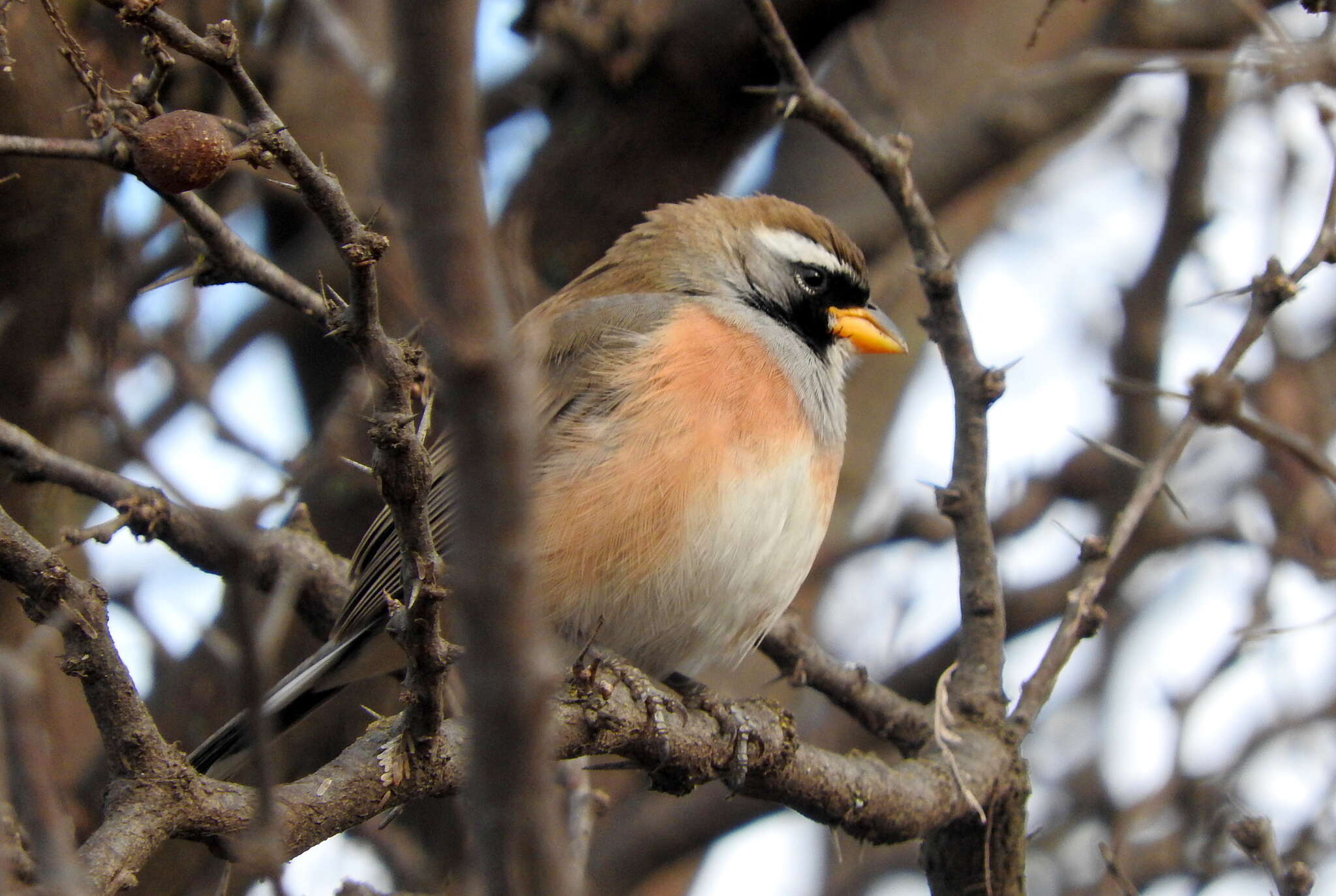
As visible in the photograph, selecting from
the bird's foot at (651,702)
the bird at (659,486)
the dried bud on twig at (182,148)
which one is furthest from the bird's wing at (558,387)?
the dried bud on twig at (182,148)

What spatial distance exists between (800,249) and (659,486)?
156 cm

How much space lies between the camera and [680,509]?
4.17 m

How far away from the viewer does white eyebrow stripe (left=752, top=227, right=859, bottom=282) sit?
5.29 metres

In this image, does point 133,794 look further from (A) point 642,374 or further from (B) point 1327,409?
(B) point 1327,409

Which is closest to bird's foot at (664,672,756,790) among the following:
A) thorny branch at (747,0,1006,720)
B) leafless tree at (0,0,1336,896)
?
leafless tree at (0,0,1336,896)

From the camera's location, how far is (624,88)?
21.3 ft

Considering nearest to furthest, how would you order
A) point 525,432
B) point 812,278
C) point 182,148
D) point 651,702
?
1. point 525,432
2. point 182,148
3. point 651,702
4. point 812,278

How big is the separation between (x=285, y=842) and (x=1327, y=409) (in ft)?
20.9

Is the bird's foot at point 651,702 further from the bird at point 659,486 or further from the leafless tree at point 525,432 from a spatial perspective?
the bird at point 659,486

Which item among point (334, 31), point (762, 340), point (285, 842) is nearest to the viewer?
point (285, 842)

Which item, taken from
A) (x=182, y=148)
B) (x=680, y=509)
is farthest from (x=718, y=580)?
(x=182, y=148)

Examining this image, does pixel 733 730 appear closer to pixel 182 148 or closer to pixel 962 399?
pixel 962 399

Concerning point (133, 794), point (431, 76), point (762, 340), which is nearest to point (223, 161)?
point (133, 794)

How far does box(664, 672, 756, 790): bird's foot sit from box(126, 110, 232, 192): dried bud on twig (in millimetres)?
2199
